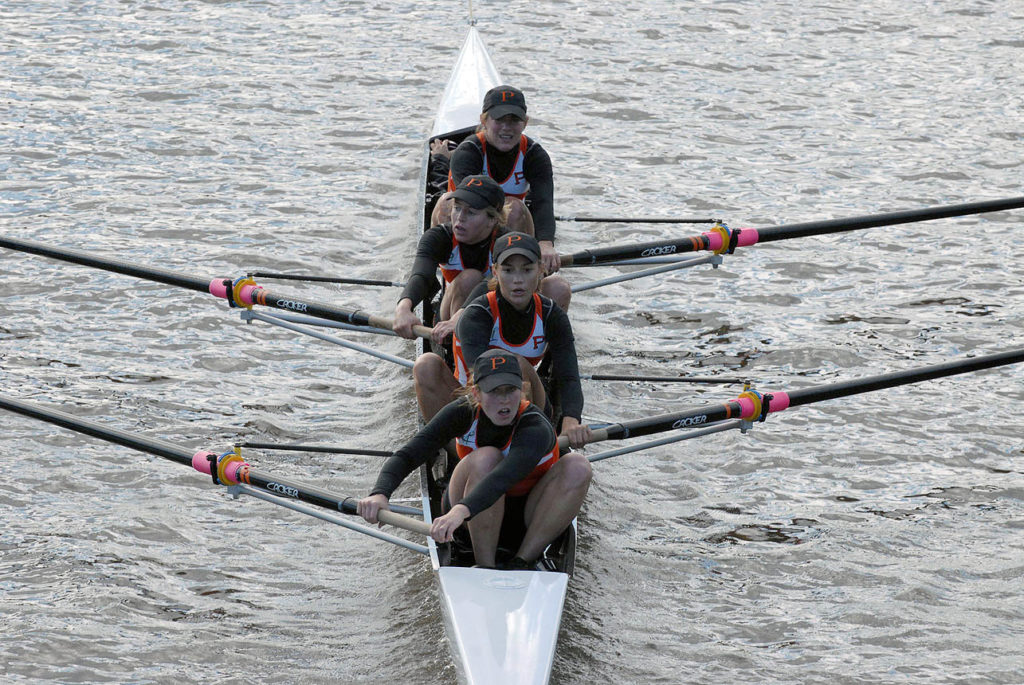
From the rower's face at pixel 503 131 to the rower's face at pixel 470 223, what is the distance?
120cm

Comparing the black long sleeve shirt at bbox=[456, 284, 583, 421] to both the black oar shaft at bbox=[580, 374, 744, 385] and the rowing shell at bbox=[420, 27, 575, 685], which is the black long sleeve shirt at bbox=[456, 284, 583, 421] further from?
the black oar shaft at bbox=[580, 374, 744, 385]

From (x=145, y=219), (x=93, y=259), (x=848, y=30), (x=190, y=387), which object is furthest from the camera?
(x=848, y=30)

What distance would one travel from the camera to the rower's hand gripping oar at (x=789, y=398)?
599 centimetres

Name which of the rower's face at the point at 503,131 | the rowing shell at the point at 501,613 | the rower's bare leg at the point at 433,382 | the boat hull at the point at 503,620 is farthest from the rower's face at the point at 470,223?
the boat hull at the point at 503,620

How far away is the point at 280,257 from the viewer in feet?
34.7

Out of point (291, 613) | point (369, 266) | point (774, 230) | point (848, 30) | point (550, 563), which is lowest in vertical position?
point (291, 613)

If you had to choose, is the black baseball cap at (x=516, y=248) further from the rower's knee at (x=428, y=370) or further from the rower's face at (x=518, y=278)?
the rower's knee at (x=428, y=370)

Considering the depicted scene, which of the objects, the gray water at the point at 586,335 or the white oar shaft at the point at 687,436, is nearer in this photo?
the gray water at the point at 586,335

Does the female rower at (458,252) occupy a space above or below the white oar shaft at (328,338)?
above

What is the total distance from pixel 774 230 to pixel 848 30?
33.7 ft

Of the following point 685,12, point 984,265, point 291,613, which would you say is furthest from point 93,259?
point 685,12

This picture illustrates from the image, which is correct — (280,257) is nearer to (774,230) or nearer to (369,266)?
(369,266)

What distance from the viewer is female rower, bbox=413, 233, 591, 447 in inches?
239

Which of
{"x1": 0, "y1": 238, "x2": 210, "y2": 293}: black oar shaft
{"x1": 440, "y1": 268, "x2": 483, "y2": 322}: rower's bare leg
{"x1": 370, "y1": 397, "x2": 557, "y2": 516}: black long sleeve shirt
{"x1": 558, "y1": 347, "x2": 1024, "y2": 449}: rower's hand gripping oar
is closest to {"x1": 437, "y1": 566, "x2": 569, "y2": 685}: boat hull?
{"x1": 370, "y1": 397, "x2": 557, "y2": 516}: black long sleeve shirt
